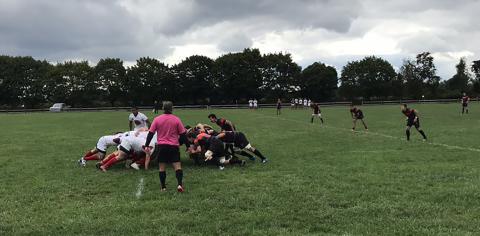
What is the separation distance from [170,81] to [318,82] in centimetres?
3140

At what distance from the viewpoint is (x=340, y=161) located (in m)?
13.6

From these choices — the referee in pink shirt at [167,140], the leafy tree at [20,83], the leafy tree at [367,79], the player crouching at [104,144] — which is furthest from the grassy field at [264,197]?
the leafy tree at [367,79]

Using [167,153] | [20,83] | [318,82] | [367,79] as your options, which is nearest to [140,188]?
[167,153]

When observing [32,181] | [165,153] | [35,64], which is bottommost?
[32,181]

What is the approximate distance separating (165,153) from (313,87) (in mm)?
93932

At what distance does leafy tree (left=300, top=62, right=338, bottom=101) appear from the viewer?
10156 centimetres

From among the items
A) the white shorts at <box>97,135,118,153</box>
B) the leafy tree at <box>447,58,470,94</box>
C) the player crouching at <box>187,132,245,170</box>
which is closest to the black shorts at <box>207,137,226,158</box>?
the player crouching at <box>187,132,245,170</box>

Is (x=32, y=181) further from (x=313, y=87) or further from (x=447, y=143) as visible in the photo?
(x=313, y=87)

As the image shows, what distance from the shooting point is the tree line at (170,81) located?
9719 centimetres

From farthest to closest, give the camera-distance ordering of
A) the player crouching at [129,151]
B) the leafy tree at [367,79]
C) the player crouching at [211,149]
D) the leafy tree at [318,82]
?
the leafy tree at [367,79] → the leafy tree at [318,82] → the player crouching at [211,149] → the player crouching at [129,151]

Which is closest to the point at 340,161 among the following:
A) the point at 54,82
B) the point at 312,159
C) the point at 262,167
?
the point at 312,159

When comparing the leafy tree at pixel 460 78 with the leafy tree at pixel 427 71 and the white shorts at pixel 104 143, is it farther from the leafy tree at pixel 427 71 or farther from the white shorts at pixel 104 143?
the white shorts at pixel 104 143

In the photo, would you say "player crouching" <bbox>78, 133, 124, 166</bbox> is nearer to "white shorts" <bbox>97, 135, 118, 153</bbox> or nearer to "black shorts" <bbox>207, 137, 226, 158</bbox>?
"white shorts" <bbox>97, 135, 118, 153</bbox>

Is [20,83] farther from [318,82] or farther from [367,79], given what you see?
[367,79]
